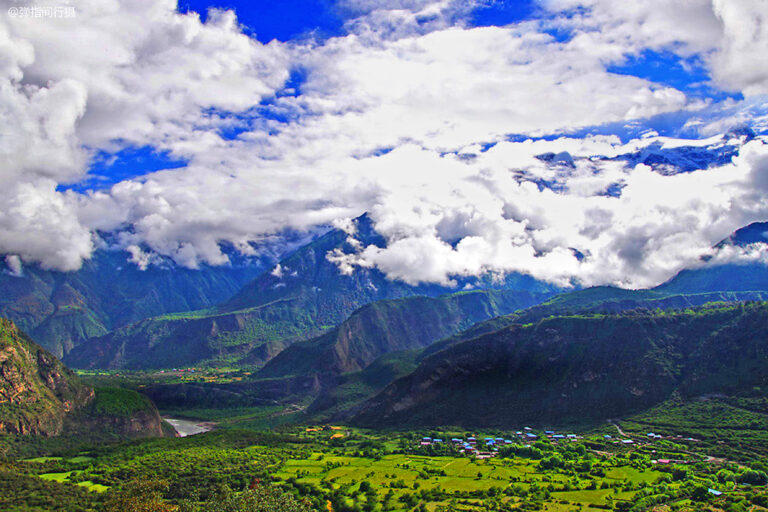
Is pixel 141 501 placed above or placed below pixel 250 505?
above

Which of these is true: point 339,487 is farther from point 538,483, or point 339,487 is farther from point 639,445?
point 639,445

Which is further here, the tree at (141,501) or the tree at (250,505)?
the tree at (141,501)

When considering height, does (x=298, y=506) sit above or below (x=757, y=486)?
above

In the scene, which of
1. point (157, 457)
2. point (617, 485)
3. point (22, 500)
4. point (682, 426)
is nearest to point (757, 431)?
point (682, 426)

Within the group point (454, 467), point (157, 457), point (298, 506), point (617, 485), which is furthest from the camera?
point (157, 457)

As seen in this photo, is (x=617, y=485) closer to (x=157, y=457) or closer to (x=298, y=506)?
(x=298, y=506)

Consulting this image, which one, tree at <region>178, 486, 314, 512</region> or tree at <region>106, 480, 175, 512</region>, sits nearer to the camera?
tree at <region>178, 486, 314, 512</region>

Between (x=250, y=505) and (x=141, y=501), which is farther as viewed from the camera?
(x=141, y=501)

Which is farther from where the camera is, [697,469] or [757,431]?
[757,431]

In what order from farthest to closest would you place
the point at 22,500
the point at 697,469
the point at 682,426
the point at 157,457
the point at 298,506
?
the point at 682,426, the point at 157,457, the point at 697,469, the point at 22,500, the point at 298,506

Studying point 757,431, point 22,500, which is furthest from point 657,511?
point 22,500
